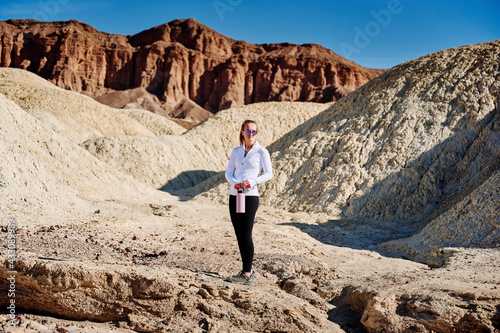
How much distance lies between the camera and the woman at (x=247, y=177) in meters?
4.35

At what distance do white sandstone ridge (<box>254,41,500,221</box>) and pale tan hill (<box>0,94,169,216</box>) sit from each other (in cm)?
619

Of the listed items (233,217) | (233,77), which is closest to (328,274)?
(233,217)

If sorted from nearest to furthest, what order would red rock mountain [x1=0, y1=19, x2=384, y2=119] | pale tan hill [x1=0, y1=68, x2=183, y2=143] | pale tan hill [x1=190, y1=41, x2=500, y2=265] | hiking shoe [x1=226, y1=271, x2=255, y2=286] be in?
hiking shoe [x1=226, y1=271, x2=255, y2=286]
pale tan hill [x1=190, y1=41, x2=500, y2=265]
pale tan hill [x1=0, y1=68, x2=183, y2=143]
red rock mountain [x1=0, y1=19, x2=384, y2=119]

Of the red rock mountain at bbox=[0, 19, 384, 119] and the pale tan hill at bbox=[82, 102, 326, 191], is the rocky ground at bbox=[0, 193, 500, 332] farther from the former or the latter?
the red rock mountain at bbox=[0, 19, 384, 119]

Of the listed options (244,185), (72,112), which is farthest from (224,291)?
(72,112)

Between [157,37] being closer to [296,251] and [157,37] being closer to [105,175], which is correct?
[105,175]

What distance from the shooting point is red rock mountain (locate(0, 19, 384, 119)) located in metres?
76.8

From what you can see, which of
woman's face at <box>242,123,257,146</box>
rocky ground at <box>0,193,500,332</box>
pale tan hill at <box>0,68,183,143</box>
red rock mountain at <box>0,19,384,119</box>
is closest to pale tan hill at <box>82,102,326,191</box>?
pale tan hill at <box>0,68,183,143</box>

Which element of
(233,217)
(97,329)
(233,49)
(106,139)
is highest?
(233,49)

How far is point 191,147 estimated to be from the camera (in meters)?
28.1

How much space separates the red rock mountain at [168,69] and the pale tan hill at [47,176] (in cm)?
5841

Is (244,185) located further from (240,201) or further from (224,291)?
(224,291)

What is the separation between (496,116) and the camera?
1509 centimetres

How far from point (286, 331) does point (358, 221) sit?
9.82 metres
